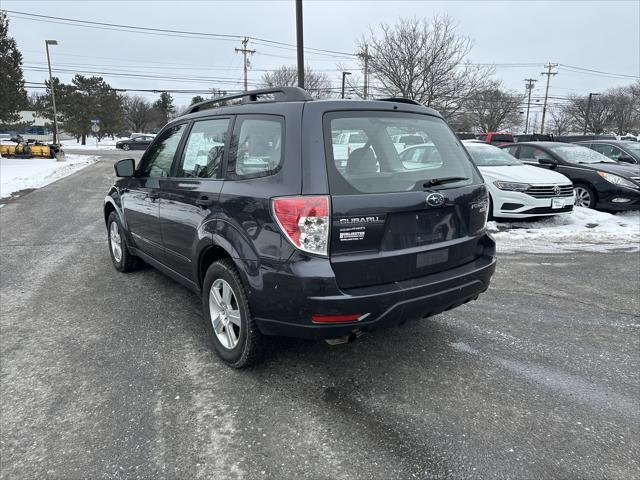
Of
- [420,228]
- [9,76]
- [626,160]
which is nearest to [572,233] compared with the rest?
[626,160]

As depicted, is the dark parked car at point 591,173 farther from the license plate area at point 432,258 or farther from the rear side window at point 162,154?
the rear side window at point 162,154

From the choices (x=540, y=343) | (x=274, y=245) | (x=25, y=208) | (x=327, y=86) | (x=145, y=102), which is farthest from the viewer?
(x=145, y=102)

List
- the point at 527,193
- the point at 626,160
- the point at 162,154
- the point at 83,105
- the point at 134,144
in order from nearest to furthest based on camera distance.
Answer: the point at 162,154 → the point at 527,193 → the point at 626,160 → the point at 134,144 → the point at 83,105

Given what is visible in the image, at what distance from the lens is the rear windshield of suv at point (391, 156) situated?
8.64ft

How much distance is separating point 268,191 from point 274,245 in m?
0.33

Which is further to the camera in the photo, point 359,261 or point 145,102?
point 145,102

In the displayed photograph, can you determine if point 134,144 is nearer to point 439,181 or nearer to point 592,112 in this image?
point 439,181

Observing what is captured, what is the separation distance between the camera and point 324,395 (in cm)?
286

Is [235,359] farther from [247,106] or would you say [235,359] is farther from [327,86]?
[327,86]

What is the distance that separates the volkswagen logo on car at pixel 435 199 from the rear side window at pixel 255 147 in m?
0.94

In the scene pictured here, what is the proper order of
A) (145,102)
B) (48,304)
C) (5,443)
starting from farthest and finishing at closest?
(145,102), (48,304), (5,443)

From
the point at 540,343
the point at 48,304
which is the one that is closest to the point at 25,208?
the point at 48,304

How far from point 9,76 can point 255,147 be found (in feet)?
94.1

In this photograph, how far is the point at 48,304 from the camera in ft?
14.6
